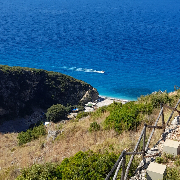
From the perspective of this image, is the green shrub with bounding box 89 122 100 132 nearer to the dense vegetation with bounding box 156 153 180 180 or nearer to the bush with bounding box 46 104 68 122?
the dense vegetation with bounding box 156 153 180 180

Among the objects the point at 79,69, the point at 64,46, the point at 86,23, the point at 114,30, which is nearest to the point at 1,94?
the point at 79,69

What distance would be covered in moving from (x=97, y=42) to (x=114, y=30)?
2094 centimetres

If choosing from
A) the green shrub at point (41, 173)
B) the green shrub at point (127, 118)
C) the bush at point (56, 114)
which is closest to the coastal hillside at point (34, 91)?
the bush at point (56, 114)

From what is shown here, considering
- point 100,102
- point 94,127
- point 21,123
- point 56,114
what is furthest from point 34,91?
point 94,127

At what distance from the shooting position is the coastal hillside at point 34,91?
32500 millimetres

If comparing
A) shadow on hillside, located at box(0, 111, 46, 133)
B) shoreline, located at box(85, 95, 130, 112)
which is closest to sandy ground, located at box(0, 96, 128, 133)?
shadow on hillside, located at box(0, 111, 46, 133)

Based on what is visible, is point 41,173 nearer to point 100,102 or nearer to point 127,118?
point 127,118

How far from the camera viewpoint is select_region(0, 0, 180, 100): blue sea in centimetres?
4475

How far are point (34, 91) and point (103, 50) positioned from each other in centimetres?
3132

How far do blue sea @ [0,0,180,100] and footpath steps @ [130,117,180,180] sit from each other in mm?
31059

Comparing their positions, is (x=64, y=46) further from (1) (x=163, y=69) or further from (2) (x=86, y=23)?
(2) (x=86, y=23)

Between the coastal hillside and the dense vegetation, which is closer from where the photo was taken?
the dense vegetation

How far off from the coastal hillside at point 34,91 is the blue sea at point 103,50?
5770 mm

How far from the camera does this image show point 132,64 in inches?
2055
